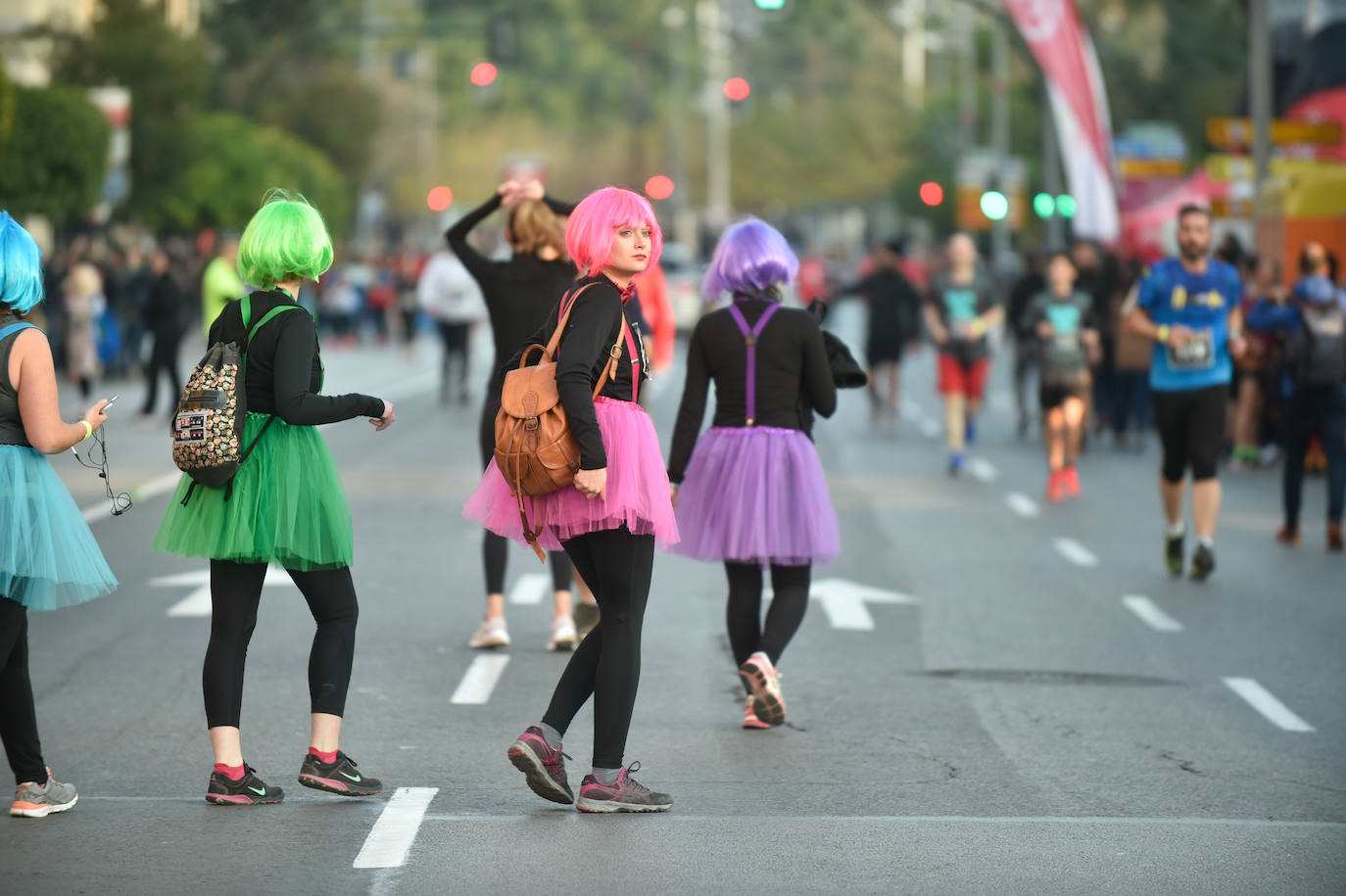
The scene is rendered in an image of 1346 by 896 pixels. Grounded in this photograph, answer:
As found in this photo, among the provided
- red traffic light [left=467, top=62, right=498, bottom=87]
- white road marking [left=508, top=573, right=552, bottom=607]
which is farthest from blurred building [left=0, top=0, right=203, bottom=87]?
white road marking [left=508, top=573, right=552, bottom=607]

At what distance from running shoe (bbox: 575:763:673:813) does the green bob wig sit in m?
1.65

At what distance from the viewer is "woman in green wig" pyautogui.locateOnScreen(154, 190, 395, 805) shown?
6250 mm

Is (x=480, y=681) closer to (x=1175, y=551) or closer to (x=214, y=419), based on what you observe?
(x=214, y=419)

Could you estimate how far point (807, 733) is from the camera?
7.83 meters

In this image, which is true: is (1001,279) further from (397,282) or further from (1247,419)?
(1247,419)

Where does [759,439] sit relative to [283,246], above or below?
below

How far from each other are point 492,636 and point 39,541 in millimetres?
3536

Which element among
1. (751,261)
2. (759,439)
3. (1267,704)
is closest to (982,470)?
(1267,704)

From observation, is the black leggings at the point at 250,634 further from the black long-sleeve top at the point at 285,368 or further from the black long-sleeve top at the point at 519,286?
the black long-sleeve top at the point at 519,286

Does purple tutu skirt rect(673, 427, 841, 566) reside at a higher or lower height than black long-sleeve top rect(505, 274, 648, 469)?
lower

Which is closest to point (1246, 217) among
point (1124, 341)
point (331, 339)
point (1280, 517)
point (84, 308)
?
point (1124, 341)

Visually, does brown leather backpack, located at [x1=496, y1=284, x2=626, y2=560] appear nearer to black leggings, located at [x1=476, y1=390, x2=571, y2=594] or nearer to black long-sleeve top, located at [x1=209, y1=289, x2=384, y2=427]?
black long-sleeve top, located at [x1=209, y1=289, x2=384, y2=427]

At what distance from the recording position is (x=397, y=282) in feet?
138

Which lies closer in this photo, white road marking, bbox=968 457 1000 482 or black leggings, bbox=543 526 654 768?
black leggings, bbox=543 526 654 768
